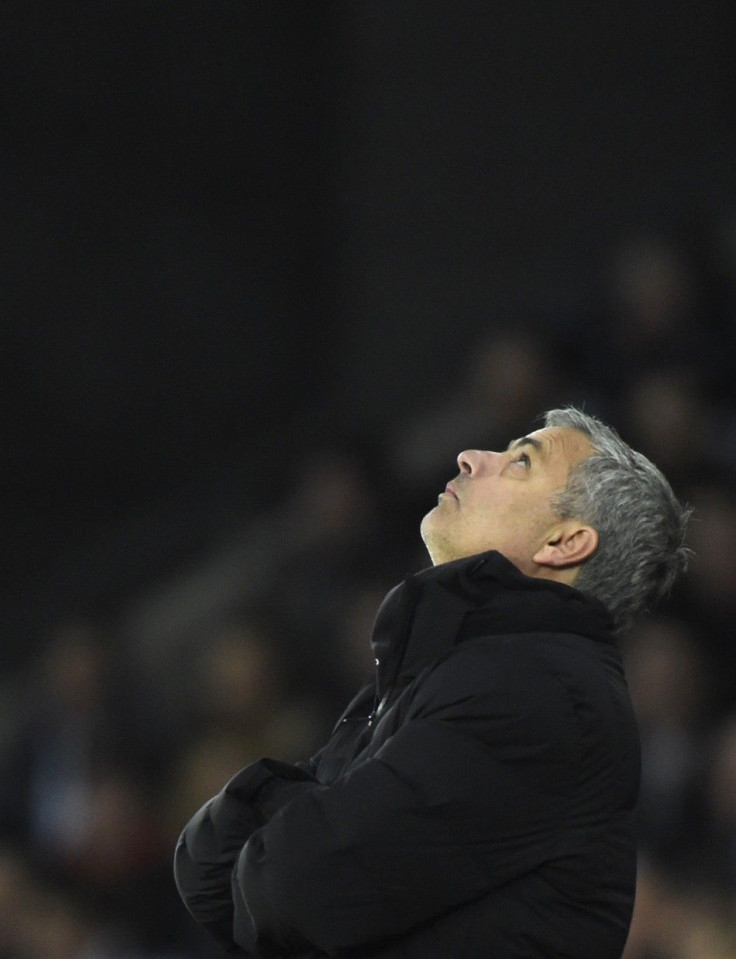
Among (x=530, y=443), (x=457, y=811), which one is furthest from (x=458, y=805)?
(x=530, y=443)

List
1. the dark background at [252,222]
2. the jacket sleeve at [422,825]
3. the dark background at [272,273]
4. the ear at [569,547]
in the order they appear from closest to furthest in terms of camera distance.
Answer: the jacket sleeve at [422,825], the ear at [569,547], the dark background at [272,273], the dark background at [252,222]

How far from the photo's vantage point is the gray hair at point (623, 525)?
1758 millimetres

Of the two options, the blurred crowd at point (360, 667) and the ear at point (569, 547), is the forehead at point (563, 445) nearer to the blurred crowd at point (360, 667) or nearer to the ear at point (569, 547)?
the ear at point (569, 547)

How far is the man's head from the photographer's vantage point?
1751 mm

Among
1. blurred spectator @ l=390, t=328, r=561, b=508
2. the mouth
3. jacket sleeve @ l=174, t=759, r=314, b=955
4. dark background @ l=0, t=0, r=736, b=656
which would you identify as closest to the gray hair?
the mouth

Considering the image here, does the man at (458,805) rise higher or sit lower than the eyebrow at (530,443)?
lower

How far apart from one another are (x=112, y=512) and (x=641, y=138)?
83.6 inches

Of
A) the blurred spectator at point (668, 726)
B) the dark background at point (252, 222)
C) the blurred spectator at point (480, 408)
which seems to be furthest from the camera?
the dark background at point (252, 222)

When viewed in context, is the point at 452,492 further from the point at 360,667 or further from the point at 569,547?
the point at 360,667

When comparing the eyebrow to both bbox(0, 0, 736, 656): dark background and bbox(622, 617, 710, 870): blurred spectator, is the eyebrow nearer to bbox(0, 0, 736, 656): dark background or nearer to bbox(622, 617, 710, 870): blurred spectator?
bbox(622, 617, 710, 870): blurred spectator

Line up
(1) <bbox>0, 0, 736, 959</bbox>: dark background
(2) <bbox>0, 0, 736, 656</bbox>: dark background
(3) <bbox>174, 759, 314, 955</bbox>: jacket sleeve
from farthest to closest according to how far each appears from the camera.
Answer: (2) <bbox>0, 0, 736, 656</bbox>: dark background
(1) <bbox>0, 0, 736, 959</bbox>: dark background
(3) <bbox>174, 759, 314, 955</bbox>: jacket sleeve

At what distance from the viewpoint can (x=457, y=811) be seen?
4.81ft

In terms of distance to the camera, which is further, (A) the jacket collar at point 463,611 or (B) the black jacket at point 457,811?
(A) the jacket collar at point 463,611

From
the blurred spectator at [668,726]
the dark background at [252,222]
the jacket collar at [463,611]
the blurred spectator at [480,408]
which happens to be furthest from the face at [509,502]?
the dark background at [252,222]
